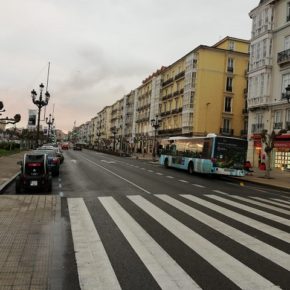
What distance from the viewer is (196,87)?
217 ft

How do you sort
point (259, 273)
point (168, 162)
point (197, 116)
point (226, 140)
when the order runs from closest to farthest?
point (259, 273) < point (226, 140) < point (168, 162) < point (197, 116)

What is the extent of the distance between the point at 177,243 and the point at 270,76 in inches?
1417

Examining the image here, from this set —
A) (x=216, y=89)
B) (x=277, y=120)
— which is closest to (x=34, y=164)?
(x=277, y=120)

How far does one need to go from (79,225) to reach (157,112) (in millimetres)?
77487

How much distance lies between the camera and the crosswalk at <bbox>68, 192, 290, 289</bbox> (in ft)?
20.1

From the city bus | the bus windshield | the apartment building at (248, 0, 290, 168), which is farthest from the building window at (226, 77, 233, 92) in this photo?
the bus windshield

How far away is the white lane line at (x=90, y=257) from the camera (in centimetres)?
591

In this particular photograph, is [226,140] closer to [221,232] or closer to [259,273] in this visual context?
[221,232]

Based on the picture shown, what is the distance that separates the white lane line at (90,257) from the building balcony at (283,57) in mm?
32299

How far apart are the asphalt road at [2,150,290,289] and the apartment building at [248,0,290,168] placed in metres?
26.4

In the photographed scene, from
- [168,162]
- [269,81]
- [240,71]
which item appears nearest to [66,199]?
[168,162]

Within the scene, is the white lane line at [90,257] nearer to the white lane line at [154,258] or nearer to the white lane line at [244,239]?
the white lane line at [154,258]

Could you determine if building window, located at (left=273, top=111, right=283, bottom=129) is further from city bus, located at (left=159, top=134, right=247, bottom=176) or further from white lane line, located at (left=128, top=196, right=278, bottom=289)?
white lane line, located at (left=128, top=196, right=278, bottom=289)

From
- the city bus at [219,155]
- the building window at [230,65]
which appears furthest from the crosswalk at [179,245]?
the building window at [230,65]
